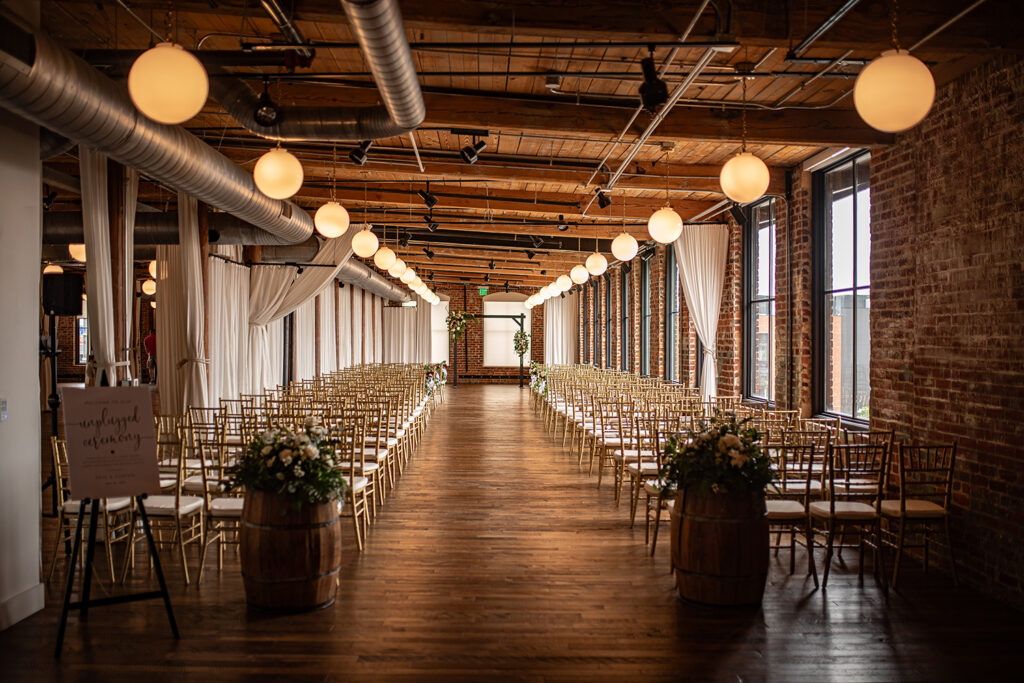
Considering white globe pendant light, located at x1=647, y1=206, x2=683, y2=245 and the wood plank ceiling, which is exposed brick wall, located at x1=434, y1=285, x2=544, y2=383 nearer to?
the wood plank ceiling

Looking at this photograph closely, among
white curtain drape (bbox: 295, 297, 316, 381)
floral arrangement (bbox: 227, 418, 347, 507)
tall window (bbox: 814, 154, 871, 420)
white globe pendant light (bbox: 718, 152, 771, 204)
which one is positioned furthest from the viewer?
white curtain drape (bbox: 295, 297, 316, 381)

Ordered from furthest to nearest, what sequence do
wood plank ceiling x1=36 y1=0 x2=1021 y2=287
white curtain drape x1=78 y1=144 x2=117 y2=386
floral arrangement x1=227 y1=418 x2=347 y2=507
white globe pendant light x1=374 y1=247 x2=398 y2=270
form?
white globe pendant light x1=374 y1=247 x2=398 y2=270 → white curtain drape x1=78 y1=144 x2=117 y2=386 → wood plank ceiling x1=36 y1=0 x2=1021 y2=287 → floral arrangement x1=227 y1=418 x2=347 y2=507

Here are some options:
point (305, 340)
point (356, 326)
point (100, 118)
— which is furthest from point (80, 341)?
point (100, 118)

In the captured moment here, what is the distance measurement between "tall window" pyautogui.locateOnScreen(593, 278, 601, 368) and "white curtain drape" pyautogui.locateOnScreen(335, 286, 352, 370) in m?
7.10

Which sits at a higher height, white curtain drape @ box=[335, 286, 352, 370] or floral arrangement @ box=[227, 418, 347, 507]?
white curtain drape @ box=[335, 286, 352, 370]

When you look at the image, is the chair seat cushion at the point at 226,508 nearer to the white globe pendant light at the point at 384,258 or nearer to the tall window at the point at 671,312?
the white globe pendant light at the point at 384,258

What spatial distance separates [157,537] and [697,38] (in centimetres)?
534

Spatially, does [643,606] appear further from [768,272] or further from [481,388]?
[481,388]

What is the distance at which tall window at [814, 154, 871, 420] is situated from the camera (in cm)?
689

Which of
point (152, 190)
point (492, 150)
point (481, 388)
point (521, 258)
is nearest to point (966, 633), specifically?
point (492, 150)

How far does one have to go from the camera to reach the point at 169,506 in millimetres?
4797

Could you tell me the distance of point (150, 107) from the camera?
9.89ft

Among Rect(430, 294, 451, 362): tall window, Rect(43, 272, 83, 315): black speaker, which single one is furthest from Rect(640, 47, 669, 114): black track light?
Rect(430, 294, 451, 362): tall window

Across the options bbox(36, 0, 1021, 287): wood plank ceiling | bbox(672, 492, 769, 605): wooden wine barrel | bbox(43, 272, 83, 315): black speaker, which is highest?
bbox(36, 0, 1021, 287): wood plank ceiling
